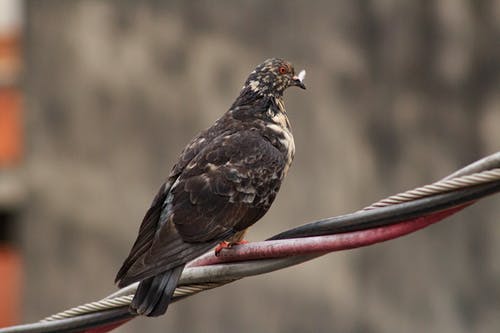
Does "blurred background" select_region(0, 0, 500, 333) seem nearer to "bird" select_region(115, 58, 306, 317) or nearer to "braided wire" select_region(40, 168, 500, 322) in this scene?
"bird" select_region(115, 58, 306, 317)

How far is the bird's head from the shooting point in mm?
6496

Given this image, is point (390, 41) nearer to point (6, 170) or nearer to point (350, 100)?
point (350, 100)

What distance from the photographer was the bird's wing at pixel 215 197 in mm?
5195

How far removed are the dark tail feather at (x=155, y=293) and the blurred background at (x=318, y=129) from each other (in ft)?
21.8

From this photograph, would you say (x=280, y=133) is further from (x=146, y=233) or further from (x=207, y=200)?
(x=146, y=233)

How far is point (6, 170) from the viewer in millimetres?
15391

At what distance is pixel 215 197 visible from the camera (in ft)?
18.1

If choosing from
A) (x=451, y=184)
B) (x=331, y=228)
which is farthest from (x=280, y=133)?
(x=451, y=184)

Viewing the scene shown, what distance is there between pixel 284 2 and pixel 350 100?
42.6 inches

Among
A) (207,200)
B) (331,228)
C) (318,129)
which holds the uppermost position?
(318,129)

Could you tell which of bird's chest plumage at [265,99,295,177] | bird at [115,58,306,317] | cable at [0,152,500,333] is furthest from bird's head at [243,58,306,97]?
cable at [0,152,500,333]

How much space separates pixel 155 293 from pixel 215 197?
0.71m

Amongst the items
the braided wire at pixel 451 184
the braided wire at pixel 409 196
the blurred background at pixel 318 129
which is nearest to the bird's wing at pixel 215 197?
the braided wire at pixel 409 196

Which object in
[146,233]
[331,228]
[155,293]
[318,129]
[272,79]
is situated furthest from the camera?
[318,129]
